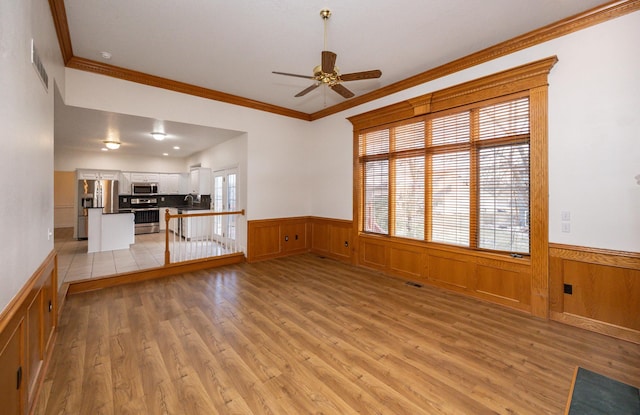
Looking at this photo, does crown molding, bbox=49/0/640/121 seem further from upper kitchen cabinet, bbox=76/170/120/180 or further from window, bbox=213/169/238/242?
upper kitchen cabinet, bbox=76/170/120/180

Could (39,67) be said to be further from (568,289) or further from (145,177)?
(145,177)

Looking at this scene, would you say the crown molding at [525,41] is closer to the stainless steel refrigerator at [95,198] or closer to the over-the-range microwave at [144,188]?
the stainless steel refrigerator at [95,198]

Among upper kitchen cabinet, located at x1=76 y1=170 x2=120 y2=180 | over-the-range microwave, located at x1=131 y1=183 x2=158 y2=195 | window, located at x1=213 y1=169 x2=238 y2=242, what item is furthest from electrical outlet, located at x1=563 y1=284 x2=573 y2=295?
upper kitchen cabinet, located at x1=76 y1=170 x2=120 y2=180

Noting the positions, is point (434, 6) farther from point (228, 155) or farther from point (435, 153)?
point (228, 155)

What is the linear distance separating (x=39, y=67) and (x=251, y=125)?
3748 millimetres

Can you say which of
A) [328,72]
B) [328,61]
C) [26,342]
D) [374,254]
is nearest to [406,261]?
[374,254]

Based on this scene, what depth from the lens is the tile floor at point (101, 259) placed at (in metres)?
4.64

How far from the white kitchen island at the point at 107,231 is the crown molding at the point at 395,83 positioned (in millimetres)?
3581

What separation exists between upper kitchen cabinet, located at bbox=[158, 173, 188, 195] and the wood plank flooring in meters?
6.94

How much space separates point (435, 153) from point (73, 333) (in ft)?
16.8

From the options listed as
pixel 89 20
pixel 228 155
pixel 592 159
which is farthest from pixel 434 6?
pixel 228 155

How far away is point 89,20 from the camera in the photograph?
3072 mm

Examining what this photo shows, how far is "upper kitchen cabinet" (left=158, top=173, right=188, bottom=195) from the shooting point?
10188 millimetres

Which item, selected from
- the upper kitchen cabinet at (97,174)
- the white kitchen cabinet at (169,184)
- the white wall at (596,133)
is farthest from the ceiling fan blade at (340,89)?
the upper kitchen cabinet at (97,174)
